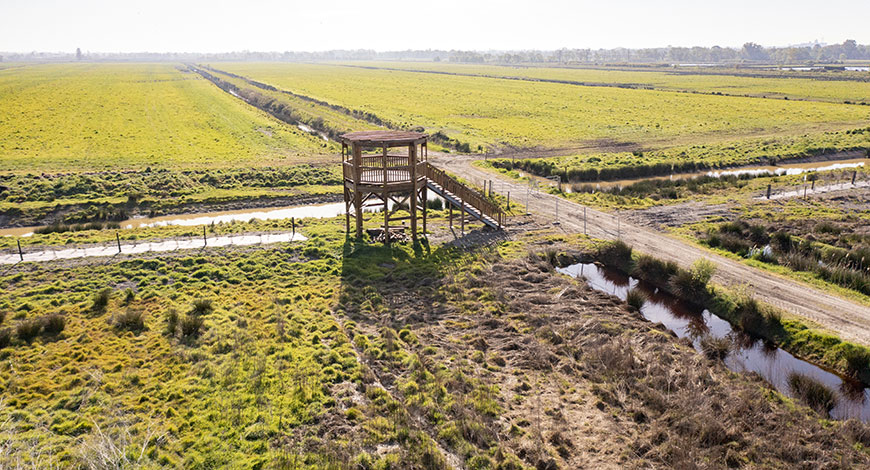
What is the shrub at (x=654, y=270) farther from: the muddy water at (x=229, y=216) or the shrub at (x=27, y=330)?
the shrub at (x=27, y=330)

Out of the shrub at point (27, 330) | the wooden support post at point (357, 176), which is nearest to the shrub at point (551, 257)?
the wooden support post at point (357, 176)

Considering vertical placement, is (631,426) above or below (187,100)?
below

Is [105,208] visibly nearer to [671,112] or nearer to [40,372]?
[40,372]

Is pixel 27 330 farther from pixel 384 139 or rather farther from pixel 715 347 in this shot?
pixel 715 347

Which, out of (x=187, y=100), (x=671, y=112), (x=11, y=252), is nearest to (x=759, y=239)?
(x=11, y=252)

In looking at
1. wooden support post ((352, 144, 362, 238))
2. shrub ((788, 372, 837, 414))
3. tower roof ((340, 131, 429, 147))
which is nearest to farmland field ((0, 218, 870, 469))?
shrub ((788, 372, 837, 414))

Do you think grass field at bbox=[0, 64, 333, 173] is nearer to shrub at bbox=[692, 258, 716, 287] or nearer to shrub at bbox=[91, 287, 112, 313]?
shrub at bbox=[91, 287, 112, 313]
